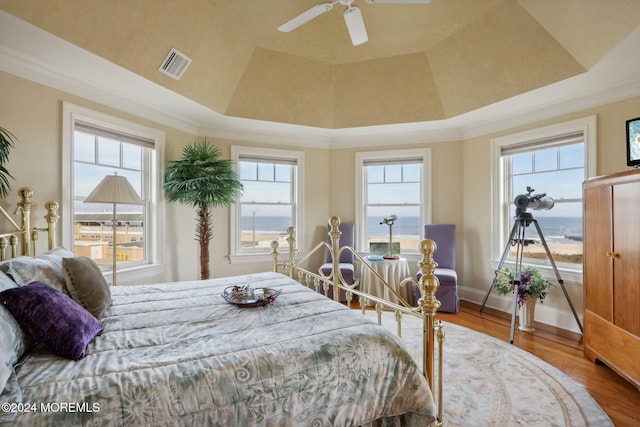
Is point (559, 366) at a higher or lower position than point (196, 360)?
lower

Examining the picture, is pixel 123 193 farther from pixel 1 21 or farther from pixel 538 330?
pixel 538 330

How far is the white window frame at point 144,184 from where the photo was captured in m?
2.81

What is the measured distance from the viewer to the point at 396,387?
134 cm

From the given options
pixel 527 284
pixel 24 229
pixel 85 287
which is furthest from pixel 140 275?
pixel 527 284

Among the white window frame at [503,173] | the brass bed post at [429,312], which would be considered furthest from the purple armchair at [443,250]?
the brass bed post at [429,312]

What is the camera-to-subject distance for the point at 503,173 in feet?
13.3

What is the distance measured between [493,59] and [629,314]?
2.46 m

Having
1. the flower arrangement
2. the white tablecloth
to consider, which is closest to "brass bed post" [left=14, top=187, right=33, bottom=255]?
the white tablecloth

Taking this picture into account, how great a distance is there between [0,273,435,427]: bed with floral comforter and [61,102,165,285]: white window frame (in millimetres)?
1758

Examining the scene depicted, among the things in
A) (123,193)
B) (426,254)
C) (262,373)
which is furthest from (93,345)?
(123,193)

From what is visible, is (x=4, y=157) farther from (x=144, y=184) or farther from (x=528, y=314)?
(x=528, y=314)

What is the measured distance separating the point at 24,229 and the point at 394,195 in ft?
13.5

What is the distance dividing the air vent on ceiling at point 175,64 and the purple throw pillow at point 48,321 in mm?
2301

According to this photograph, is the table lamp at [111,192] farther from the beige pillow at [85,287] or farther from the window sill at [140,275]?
the beige pillow at [85,287]
